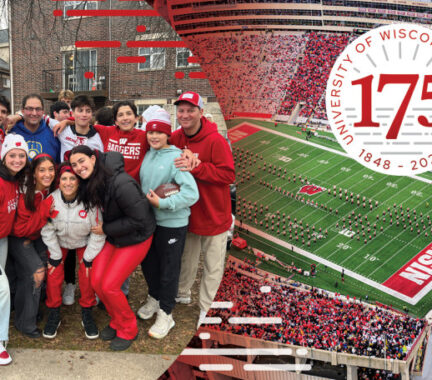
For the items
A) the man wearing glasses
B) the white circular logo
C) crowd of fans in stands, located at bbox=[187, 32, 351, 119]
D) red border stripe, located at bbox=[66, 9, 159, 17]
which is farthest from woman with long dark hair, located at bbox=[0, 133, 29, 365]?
the white circular logo

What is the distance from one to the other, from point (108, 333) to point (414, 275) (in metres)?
1.54

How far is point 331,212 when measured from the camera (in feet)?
6.19

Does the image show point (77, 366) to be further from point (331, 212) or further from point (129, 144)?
point (331, 212)

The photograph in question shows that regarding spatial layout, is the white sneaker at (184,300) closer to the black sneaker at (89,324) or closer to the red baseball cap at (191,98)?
the black sneaker at (89,324)

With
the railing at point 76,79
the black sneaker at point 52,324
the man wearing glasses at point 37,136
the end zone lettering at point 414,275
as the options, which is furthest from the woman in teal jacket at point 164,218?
the end zone lettering at point 414,275

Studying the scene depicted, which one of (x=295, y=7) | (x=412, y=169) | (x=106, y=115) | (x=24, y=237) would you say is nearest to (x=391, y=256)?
(x=412, y=169)

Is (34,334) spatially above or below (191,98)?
below

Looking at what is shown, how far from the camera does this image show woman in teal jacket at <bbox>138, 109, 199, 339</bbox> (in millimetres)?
2084

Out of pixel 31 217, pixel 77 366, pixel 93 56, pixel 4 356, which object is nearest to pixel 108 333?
pixel 77 366

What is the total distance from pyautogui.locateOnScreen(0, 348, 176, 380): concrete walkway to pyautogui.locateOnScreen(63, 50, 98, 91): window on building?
133 cm

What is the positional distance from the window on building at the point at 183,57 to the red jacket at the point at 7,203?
3.50 ft

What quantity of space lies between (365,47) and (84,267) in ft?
5.92

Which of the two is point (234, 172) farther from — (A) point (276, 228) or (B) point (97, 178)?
(B) point (97, 178)

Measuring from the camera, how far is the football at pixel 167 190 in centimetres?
Answer: 208
